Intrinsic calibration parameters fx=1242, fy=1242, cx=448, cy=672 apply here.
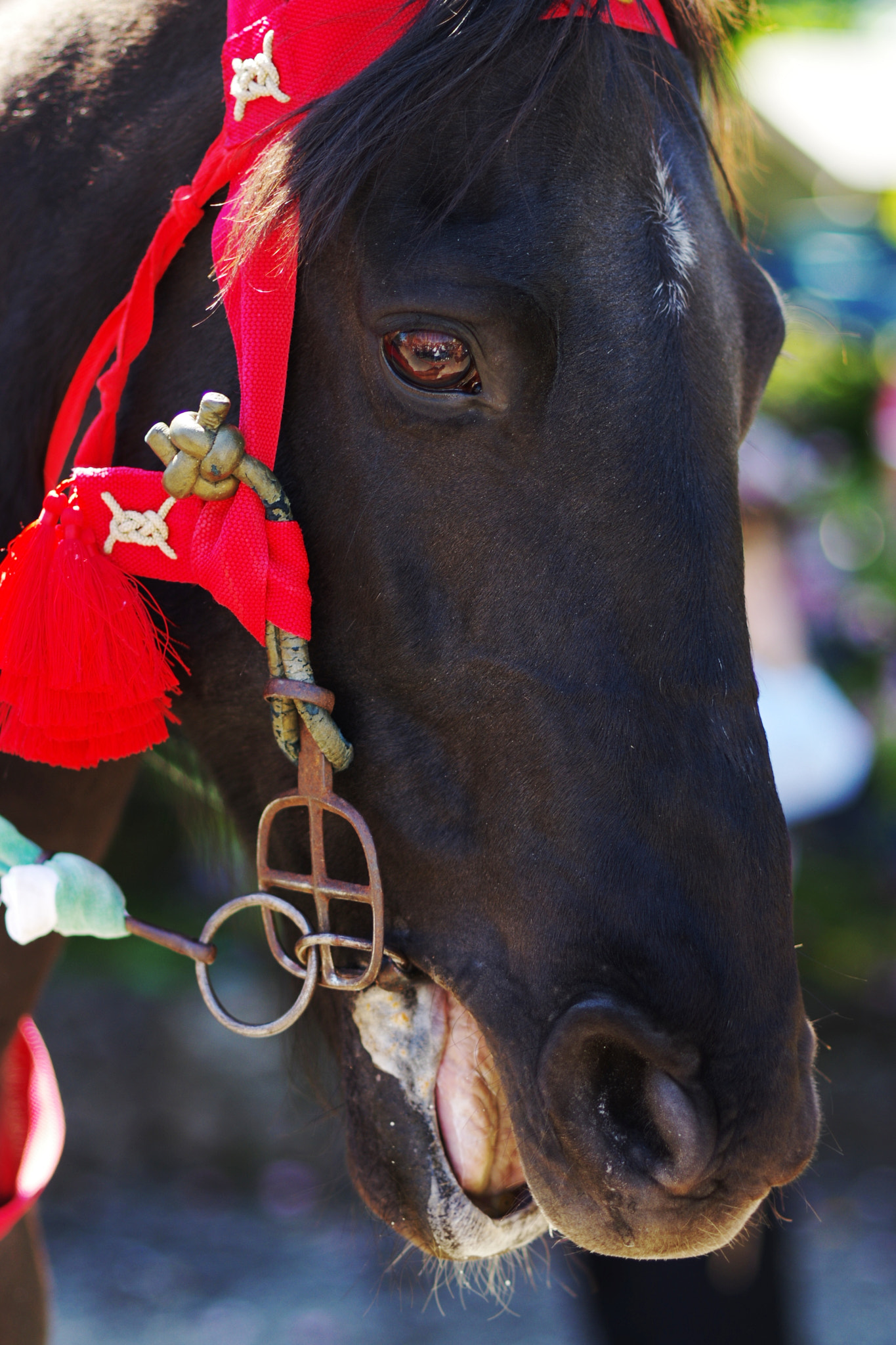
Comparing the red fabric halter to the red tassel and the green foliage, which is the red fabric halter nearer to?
the red tassel

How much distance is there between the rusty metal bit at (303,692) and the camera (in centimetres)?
117

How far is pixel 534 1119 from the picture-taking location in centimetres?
110

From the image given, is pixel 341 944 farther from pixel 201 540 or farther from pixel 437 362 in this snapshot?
pixel 437 362

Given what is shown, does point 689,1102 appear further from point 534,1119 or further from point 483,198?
point 483,198

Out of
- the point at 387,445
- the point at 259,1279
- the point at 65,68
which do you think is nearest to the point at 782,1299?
the point at 259,1279

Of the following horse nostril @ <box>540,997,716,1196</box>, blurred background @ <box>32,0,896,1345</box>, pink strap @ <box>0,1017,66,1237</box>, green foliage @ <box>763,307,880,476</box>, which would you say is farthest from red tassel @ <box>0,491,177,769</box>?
green foliage @ <box>763,307,880,476</box>

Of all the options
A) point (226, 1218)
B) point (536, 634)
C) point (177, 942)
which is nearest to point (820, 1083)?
point (226, 1218)

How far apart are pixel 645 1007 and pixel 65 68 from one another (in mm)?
1199

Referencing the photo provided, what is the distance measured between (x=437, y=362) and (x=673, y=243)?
0.26m

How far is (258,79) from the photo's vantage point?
3.94ft

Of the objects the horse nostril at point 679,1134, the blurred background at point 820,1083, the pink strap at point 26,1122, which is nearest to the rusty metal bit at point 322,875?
the horse nostril at point 679,1134

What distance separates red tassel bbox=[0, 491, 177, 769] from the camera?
1.17 metres

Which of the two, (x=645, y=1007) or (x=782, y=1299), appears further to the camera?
(x=782, y=1299)

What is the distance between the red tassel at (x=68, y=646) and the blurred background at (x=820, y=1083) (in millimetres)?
2090
